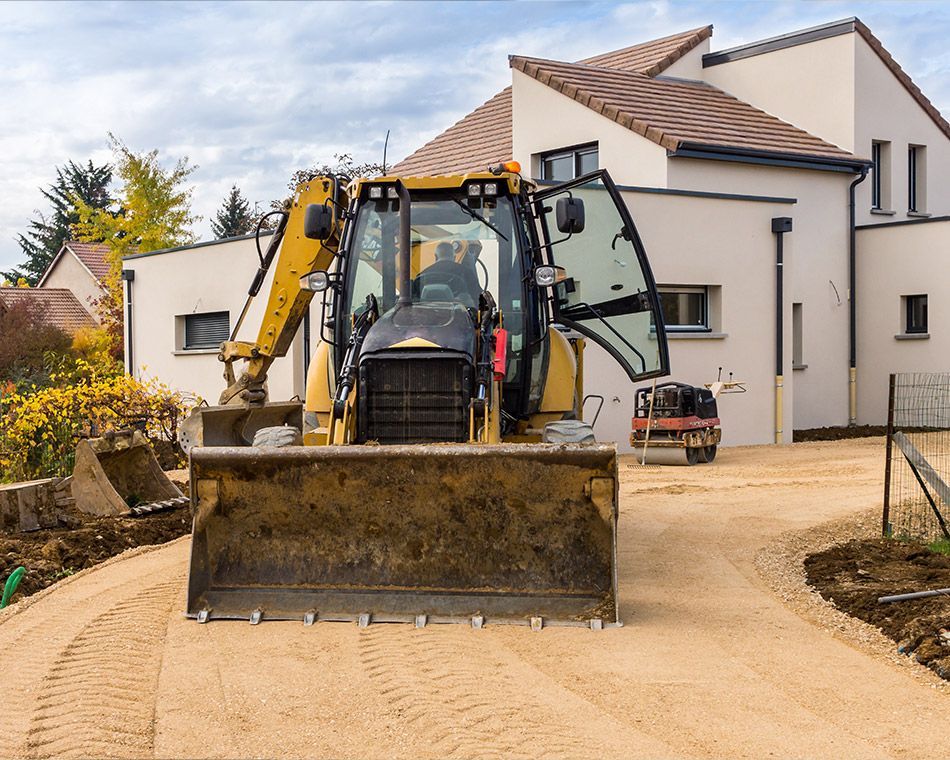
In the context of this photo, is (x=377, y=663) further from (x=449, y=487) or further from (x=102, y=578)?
(x=102, y=578)

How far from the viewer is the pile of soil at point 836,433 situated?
71.3ft

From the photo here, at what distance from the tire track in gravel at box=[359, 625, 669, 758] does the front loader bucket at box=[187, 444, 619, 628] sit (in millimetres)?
354

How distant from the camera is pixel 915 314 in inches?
922

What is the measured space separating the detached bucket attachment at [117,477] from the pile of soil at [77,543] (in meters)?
0.26

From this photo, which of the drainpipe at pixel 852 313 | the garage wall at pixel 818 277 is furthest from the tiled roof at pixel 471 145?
the drainpipe at pixel 852 313

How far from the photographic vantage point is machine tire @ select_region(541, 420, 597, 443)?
26.9 ft

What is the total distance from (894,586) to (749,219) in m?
12.7

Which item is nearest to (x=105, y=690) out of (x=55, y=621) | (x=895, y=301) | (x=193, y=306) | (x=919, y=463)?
(x=55, y=621)

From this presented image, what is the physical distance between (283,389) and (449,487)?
1298 centimetres

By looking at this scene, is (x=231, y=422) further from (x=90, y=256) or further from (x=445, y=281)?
(x=90, y=256)

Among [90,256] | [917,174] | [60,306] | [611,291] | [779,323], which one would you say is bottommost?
[779,323]

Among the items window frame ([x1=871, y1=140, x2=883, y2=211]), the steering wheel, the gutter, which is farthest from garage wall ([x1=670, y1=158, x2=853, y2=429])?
the steering wheel

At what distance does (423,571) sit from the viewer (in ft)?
23.5

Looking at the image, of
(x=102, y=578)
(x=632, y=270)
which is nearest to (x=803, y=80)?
(x=632, y=270)
